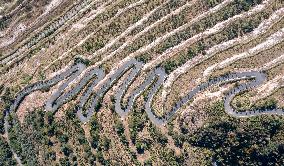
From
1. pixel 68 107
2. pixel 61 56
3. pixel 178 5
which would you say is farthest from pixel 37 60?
pixel 178 5

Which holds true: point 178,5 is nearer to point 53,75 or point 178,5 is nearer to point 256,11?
point 256,11

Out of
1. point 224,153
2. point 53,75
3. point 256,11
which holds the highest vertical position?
point 53,75

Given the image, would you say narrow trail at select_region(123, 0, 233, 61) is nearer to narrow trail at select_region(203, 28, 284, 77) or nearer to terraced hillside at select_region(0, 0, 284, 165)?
terraced hillside at select_region(0, 0, 284, 165)

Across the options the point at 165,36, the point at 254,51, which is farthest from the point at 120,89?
the point at 254,51

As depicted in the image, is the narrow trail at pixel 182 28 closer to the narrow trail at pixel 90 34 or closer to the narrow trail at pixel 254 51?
the narrow trail at pixel 90 34

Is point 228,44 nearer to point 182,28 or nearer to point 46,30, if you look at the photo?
point 182,28

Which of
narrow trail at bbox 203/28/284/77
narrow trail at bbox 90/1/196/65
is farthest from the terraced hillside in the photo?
narrow trail at bbox 90/1/196/65
